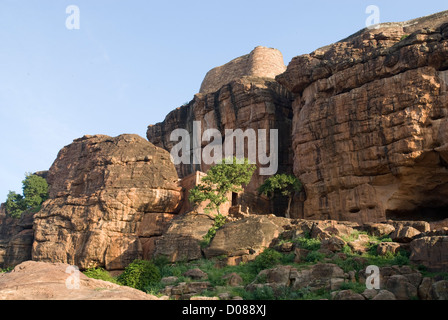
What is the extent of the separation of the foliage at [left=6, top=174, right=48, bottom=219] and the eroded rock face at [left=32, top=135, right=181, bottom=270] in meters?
9.84

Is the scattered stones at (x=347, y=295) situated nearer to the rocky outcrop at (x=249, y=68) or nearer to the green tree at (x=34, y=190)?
the rocky outcrop at (x=249, y=68)

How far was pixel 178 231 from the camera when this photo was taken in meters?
31.3

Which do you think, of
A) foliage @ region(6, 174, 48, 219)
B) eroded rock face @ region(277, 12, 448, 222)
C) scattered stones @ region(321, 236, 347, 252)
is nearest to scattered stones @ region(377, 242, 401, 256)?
scattered stones @ region(321, 236, 347, 252)

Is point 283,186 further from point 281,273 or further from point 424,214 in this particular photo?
point 281,273

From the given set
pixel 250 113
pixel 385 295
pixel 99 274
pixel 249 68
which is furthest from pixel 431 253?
pixel 249 68

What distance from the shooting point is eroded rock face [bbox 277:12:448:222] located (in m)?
32.9

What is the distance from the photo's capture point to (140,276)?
1019 inches

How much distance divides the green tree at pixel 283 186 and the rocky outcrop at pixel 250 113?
4.58 feet

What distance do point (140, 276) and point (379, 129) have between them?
21081 mm

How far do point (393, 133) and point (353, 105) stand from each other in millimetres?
4131

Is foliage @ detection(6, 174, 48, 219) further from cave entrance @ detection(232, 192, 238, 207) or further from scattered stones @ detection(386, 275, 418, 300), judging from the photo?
scattered stones @ detection(386, 275, 418, 300)

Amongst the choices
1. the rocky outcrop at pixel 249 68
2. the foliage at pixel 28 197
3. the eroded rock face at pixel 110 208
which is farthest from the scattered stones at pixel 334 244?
Answer: the foliage at pixel 28 197

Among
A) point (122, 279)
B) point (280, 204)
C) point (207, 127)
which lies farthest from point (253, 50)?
Answer: point (122, 279)

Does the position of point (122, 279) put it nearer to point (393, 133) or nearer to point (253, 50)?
point (393, 133)
